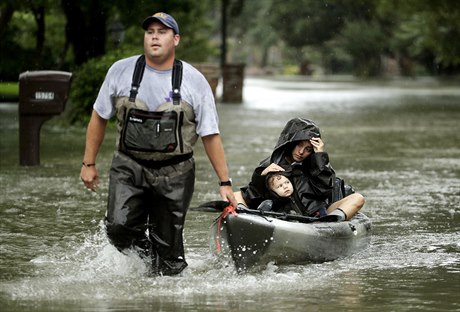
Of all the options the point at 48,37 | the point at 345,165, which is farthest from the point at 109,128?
the point at 48,37

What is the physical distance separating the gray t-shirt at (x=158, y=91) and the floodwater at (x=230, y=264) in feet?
3.49

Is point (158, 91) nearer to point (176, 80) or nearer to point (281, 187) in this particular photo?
point (176, 80)

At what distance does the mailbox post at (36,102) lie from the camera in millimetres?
17000

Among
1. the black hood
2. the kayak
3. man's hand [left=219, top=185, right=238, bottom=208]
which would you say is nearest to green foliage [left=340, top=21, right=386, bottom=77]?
the black hood

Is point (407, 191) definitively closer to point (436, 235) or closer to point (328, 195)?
point (436, 235)

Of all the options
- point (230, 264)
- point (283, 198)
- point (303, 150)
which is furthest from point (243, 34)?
point (230, 264)

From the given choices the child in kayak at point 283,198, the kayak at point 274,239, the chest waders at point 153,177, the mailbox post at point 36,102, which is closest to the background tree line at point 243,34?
the mailbox post at point 36,102

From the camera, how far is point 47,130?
25047 mm

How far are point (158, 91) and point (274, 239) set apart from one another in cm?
144

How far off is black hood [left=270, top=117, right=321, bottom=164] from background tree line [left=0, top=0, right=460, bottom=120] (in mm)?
15228

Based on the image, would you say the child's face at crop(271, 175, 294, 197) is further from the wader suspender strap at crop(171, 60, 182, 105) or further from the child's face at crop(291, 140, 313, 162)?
the wader suspender strap at crop(171, 60, 182, 105)

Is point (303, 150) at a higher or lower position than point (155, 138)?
lower

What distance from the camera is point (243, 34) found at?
118688mm

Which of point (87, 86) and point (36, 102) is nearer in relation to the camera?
point (36, 102)
